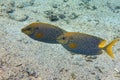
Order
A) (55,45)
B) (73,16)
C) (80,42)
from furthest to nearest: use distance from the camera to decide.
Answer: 1. (73,16)
2. (55,45)
3. (80,42)

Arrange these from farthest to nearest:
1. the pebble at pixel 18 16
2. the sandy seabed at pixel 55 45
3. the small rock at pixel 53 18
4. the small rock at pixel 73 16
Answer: the small rock at pixel 73 16
the small rock at pixel 53 18
the pebble at pixel 18 16
the sandy seabed at pixel 55 45

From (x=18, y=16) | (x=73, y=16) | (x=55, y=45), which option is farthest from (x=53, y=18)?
(x=55, y=45)

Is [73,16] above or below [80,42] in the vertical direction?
below

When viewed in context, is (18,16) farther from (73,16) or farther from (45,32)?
(45,32)

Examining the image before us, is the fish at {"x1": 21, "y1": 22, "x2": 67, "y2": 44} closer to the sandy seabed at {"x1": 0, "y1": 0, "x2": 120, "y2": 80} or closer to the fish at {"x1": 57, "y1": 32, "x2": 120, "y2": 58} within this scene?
the fish at {"x1": 57, "y1": 32, "x2": 120, "y2": 58}

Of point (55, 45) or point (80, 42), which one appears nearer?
point (80, 42)

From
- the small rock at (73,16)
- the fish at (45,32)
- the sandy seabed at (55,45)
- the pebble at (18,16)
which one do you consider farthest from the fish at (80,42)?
the small rock at (73,16)

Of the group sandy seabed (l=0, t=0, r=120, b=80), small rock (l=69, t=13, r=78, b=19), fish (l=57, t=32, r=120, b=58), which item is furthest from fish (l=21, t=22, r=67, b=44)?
small rock (l=69, t=13, r=78, b=19)

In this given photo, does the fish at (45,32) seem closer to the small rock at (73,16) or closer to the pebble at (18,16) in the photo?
the pebble at (18,16)
